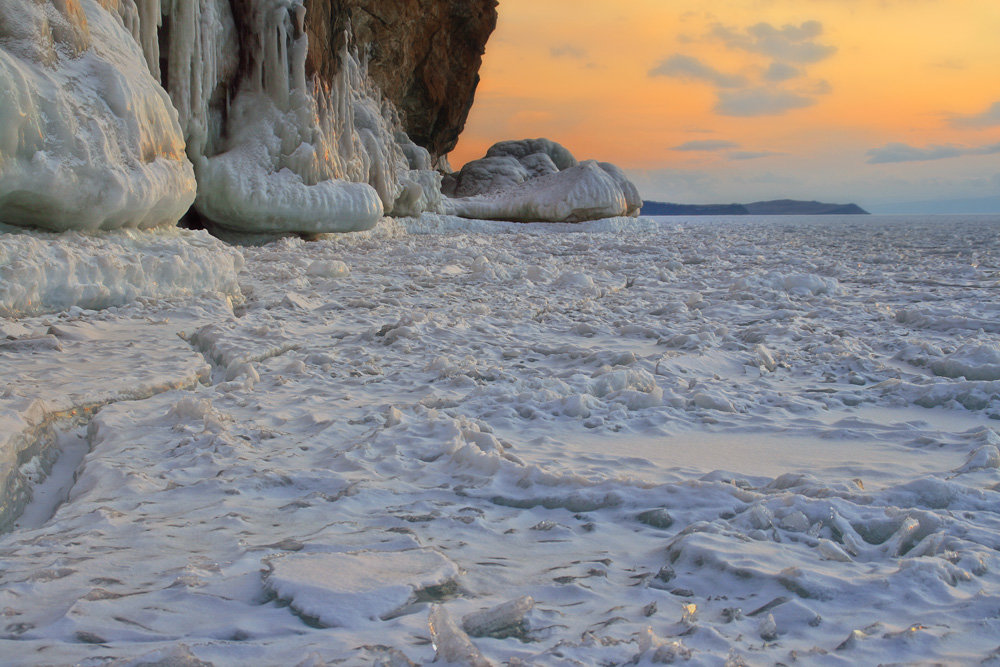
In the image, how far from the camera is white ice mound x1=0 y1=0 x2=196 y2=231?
165 inches

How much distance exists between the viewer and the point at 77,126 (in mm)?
4543

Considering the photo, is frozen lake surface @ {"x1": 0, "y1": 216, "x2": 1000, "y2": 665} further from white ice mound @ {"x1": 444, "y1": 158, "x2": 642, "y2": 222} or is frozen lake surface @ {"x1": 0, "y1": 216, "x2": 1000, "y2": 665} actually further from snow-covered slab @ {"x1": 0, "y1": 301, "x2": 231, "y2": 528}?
white ice mound @ {"x1": 444, "y1": 158, "x2": 642, "y2": 222}

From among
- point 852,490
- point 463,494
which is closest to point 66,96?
point 463,494

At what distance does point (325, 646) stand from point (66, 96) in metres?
4.61

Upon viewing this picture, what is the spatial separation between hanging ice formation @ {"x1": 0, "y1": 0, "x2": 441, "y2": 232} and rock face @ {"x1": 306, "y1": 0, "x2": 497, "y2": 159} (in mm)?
3339

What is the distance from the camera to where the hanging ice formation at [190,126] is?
14.4ft

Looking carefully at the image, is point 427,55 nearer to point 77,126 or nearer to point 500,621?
point 77,126

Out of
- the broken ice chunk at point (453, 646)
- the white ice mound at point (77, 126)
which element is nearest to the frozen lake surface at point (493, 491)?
the broken ice chunk at point (453, 646)

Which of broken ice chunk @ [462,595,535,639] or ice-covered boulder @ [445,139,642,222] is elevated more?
ice-covered boulder @ [445,139,642,222]

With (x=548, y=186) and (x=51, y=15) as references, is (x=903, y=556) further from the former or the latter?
(x=548, y=186)

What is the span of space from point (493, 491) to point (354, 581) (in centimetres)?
64

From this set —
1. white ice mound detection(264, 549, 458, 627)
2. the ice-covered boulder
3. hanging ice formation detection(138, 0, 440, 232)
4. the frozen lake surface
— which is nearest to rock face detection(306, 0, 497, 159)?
the ice-covered boulder

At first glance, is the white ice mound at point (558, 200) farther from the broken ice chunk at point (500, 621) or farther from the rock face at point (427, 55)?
the broken ice chunk at point (500, 621)

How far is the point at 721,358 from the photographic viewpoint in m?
3.55
